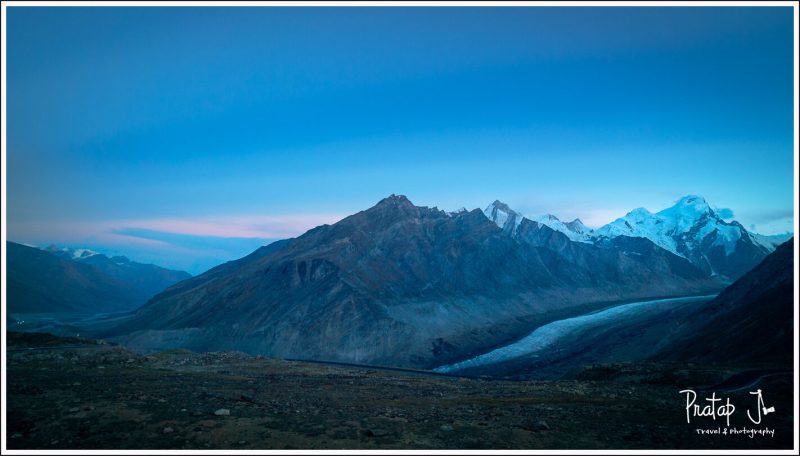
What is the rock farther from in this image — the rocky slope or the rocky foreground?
the rocky slope

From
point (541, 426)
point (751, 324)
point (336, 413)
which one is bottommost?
point (336, 413)

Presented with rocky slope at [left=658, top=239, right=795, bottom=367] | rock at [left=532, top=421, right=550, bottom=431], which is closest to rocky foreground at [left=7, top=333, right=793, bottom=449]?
rock at [left=532, top=421, right=550, bottom=431]

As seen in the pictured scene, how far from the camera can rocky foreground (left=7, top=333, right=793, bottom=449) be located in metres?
19.4

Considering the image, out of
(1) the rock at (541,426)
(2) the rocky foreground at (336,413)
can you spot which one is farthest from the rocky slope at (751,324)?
(1) the rock at (541,426)

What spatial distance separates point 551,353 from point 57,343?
108 meters

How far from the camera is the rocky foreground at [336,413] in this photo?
19438 millimetres

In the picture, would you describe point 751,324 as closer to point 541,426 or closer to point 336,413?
point 541,426

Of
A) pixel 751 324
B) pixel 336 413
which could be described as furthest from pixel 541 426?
pixel 751 324

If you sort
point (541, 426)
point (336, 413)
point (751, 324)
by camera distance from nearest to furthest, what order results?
point (541, 426) < point (336, 413) < point (751, 324)

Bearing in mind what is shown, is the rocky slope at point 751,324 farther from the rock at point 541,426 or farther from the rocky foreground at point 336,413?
the rock at point 541,426

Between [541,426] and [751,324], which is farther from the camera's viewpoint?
[751,324]

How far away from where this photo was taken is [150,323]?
191 metres

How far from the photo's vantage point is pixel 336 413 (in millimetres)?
25328

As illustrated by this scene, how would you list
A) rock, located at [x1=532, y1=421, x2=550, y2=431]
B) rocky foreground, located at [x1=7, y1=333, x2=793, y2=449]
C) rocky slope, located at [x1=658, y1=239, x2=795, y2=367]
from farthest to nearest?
rocky slope, located at [x1=658, y1=239, x2=795, y2=367] → rock, located at [x1=532, y1=421, x2=550, y2=431] → rocky foreground, located at [x1=7, y1=333, x2=793, y2=449]
